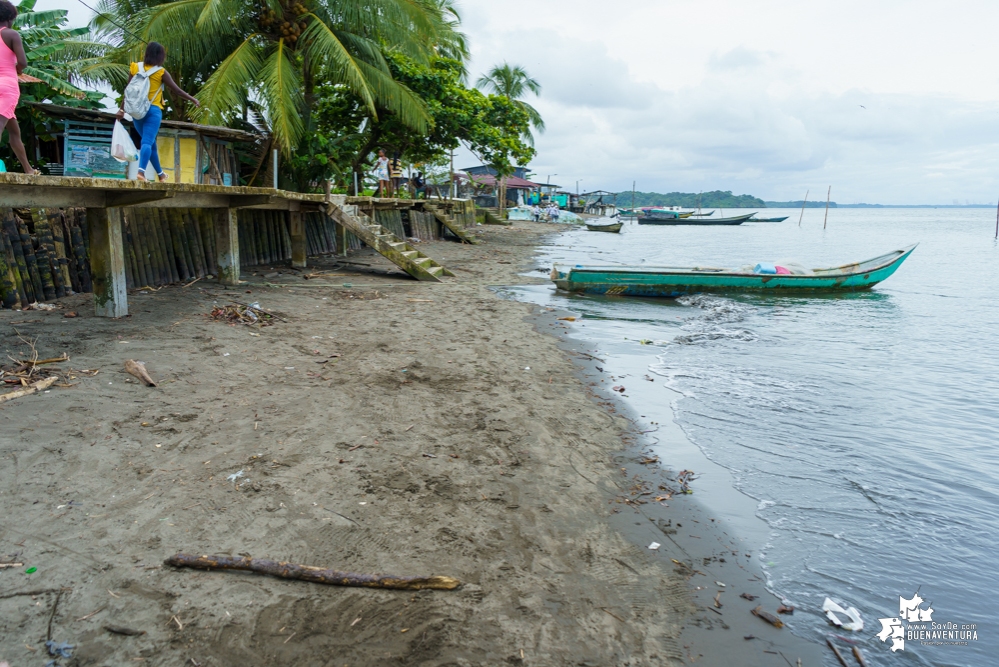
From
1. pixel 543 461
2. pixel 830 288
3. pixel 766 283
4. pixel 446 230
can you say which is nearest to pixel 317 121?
pixel 446 230

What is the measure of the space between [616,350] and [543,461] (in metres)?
4.07

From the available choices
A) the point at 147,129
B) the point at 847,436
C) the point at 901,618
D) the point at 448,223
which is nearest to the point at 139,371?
the point at 147,129

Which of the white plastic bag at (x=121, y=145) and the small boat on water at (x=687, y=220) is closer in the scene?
the white plastic bag at (x=121, y=145)

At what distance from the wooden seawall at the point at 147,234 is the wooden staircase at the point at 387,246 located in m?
0.02

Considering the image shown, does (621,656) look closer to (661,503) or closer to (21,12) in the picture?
(661,503)

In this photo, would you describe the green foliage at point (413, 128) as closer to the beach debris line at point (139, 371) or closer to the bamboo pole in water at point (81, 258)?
the bamboo pole in water at point (81, 258)

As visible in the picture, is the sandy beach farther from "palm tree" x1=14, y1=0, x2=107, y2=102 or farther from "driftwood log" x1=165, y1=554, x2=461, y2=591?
"palm tree" x1=14, y1=0, x2=107, y2=102

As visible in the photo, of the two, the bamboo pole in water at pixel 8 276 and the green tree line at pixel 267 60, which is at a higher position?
the green tree line at pixel 267 60

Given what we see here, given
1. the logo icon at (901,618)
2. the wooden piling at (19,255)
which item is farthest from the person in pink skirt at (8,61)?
the logo icon at (901,618)

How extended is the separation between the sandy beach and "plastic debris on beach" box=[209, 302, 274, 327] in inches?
28.1

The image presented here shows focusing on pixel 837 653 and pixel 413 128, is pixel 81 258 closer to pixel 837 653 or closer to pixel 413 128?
pixel 837 653

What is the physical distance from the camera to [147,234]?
8.12 metres

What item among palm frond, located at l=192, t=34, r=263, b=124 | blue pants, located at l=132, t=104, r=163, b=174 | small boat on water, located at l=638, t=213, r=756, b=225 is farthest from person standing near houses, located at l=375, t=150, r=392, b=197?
small boat on water, located at l=638, t=213, r=756, b=225

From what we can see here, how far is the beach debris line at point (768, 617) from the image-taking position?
3.02 metres
